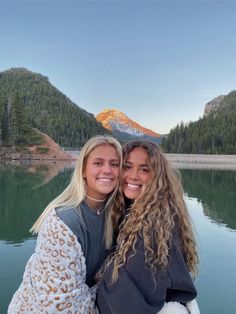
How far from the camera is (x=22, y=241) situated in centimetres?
912

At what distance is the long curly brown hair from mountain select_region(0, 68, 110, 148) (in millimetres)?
68786

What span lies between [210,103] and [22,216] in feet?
570

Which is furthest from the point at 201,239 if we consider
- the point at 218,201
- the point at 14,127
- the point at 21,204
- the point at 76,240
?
the point at 14,127

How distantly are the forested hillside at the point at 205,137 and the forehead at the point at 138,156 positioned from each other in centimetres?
8170

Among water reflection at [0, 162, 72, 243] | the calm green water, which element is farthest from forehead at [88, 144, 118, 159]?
water reflection at [0, 162, 72, 243]

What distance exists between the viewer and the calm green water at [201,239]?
232 inches

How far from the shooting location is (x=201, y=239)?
1015 centimetres

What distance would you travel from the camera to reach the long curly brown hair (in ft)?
6.81

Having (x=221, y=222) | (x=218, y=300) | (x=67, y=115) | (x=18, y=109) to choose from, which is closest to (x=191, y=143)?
(x=67, y=115)

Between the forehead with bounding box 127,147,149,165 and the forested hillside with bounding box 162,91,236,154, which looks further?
the forested hillside with bounding box 162,91,236,154

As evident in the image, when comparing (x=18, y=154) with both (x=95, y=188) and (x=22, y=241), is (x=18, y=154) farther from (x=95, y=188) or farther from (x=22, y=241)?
(x=95, y=188)

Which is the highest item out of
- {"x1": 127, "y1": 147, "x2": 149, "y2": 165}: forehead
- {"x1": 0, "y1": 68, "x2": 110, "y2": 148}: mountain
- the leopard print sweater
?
{"x1": 0, "y1": 68, "x2": 110, "y2": 148}: mountain

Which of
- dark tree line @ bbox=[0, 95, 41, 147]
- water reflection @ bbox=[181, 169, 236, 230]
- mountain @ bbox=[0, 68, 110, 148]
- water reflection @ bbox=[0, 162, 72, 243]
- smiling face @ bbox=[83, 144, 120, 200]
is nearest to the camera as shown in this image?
smiling face @ bbox=[83, 144, 120, 200]

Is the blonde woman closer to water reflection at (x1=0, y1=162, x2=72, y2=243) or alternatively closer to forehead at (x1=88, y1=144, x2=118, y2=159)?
forehead at (x1=88, y1=144, x2=118, y2=159)
